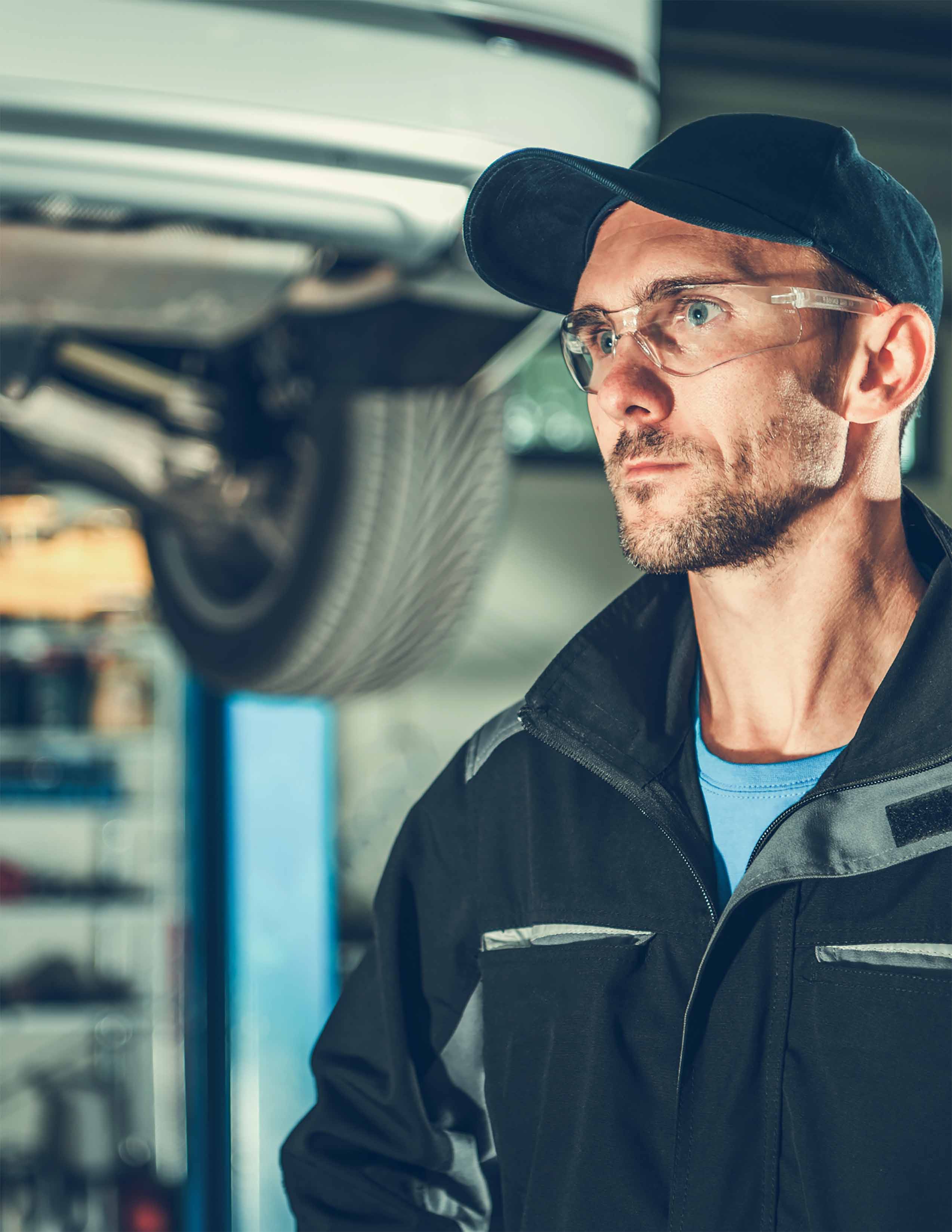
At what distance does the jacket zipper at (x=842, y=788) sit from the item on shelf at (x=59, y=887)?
3776mm

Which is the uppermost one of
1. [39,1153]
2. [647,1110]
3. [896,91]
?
[896,91]

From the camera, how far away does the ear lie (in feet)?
2.44

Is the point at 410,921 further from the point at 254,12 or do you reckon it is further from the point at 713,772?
the point at 254,12

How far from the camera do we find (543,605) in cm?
491

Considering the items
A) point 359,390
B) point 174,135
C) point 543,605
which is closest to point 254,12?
point 174,135

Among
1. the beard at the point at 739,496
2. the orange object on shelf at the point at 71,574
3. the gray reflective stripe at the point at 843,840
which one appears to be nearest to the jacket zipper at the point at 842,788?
the gray reflective stripe at the point at 843,840

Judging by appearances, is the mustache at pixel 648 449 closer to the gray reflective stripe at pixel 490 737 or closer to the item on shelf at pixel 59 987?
the gray reflective stripe at pixel 490 737

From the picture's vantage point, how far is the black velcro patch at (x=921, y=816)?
0.67 meters

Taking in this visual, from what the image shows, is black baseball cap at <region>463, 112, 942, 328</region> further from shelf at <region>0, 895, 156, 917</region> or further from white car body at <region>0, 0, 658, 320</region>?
shelf at <region>0, 895, 156, 917</region>

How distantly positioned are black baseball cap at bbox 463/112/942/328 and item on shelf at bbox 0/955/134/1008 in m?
3.75

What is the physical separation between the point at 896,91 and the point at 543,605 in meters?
2.22

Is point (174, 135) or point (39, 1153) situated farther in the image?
point (39, 1153)

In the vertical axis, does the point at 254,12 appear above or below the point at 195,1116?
above

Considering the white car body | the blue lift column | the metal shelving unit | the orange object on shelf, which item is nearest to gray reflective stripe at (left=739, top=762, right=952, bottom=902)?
the white car body
